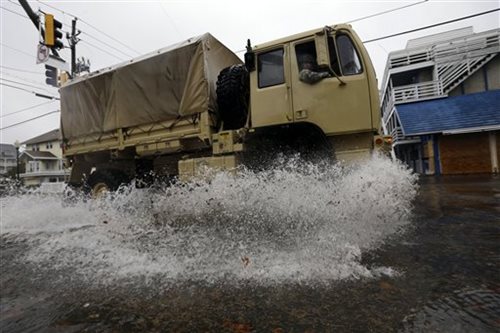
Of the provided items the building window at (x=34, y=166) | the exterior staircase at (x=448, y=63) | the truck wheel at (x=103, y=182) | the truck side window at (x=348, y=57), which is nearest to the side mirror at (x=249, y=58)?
the truck side window at (x=348, y=57)

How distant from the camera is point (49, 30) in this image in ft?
31.2

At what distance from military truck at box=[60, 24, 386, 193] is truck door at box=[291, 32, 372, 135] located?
0.02 metres

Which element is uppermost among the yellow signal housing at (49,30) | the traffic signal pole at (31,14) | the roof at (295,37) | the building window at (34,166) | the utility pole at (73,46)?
the utility pole at (73,46)

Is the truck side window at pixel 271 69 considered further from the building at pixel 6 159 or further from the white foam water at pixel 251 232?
the building at pixel 6 159

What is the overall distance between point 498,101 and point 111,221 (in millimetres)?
21795

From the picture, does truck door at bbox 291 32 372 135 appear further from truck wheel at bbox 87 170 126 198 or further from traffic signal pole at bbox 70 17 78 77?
traffic signal pole at bbox 70 17 78 77

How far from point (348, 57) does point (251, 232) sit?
10.4 feet

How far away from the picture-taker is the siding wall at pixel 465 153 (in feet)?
57.3

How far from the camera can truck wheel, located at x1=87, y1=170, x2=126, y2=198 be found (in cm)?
713

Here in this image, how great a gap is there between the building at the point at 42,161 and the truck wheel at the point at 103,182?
127ft

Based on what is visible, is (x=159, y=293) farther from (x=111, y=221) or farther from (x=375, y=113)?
(x=375, y=113)

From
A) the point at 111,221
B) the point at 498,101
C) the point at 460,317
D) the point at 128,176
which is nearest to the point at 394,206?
the point at 460,317

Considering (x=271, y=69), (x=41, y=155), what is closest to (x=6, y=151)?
(x=41, y=155)

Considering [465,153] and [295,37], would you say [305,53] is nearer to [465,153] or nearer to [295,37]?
[295,37]
